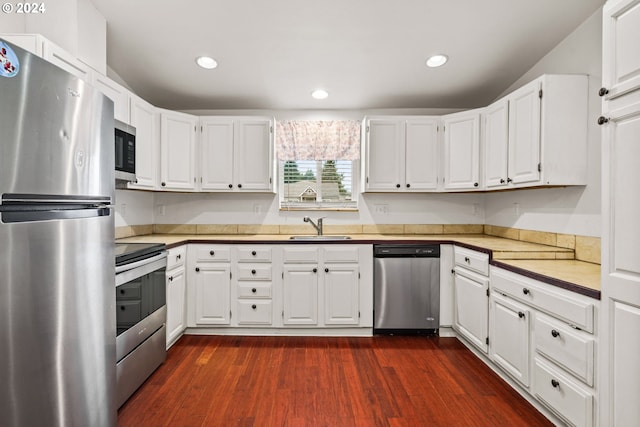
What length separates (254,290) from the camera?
3.05m

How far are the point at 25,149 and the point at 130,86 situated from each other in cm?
267

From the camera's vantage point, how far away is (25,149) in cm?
100

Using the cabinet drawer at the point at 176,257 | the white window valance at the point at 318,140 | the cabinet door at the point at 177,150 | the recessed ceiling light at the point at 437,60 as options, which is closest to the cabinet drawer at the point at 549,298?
the recessed ceiling light at the point at 437,60

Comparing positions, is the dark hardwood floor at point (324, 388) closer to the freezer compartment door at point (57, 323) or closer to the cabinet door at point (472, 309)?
the cabinet door at point (472, 309)

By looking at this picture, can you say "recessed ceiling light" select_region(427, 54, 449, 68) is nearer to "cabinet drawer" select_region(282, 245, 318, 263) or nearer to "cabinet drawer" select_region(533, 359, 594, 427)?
"cabinet drawer" select_region(282, 245, 318, 263)

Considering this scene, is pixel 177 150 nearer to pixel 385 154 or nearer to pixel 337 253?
pixel 337 253

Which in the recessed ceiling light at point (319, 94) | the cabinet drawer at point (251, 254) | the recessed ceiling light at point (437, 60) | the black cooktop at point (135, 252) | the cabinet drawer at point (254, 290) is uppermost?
the recessed ceiling light at point (437, 60)

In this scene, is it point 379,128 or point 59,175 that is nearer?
point 59,175

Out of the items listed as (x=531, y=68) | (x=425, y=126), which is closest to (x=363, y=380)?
(x=425, y=126)

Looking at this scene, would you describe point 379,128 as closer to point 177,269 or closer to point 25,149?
point 177,269

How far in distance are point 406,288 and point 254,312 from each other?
4.83 feet

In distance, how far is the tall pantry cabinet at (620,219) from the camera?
1309 millimetres

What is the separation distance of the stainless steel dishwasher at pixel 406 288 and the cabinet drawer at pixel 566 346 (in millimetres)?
1199

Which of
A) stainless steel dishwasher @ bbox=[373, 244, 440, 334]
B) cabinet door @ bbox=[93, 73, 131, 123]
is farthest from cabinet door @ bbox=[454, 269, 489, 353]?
cabinet door @ bbox=[93, 73, 131, 123]
